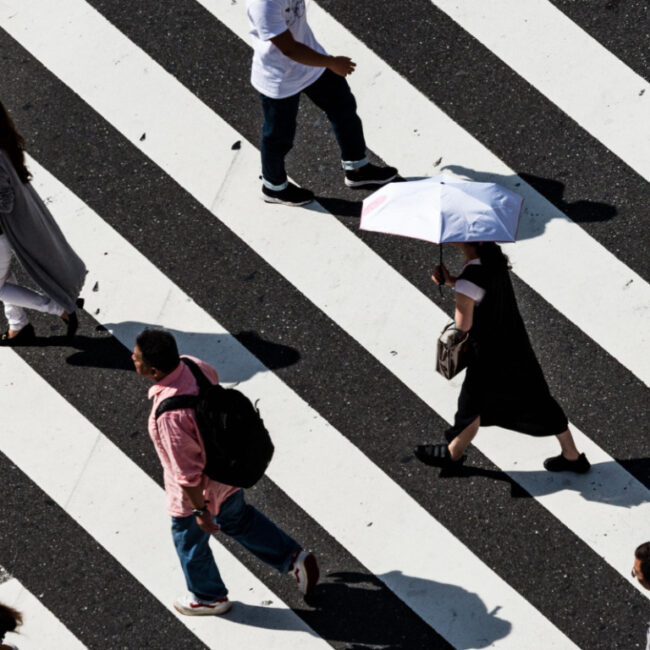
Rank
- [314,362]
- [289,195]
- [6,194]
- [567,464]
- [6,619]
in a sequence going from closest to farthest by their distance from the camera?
1. [6,619]
2. [6,194]
3. [567,464]
4. [314,362]
5. [289,195]

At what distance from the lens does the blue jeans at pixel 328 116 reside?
23.9 ft

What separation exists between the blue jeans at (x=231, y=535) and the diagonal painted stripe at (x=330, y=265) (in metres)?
0.50

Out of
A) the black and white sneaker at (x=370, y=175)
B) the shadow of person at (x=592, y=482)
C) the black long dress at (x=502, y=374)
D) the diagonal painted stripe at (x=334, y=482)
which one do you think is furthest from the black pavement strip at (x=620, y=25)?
the diagonal painted stripe at (x=334, y=482)

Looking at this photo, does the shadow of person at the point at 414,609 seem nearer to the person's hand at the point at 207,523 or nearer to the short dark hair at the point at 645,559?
the person's hand at the point at 207,523

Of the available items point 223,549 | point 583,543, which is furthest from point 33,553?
point 583,543

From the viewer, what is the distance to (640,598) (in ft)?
22.9

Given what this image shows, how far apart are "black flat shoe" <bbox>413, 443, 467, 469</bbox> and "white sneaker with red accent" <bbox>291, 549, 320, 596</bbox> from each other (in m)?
0.89

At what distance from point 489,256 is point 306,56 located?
5.59ft

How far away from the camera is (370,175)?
773 cm

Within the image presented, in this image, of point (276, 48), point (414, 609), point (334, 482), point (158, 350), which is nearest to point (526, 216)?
point (276, 48)

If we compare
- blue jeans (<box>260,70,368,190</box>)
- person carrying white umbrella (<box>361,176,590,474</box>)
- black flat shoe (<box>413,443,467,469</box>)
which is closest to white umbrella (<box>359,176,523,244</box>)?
person carrying white umbrella (<box>361,176,590,474</box>)

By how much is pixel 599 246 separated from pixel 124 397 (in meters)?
3.09

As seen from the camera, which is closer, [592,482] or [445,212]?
[445,212]

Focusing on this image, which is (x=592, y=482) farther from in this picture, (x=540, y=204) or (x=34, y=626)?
(x=34, y=626)
